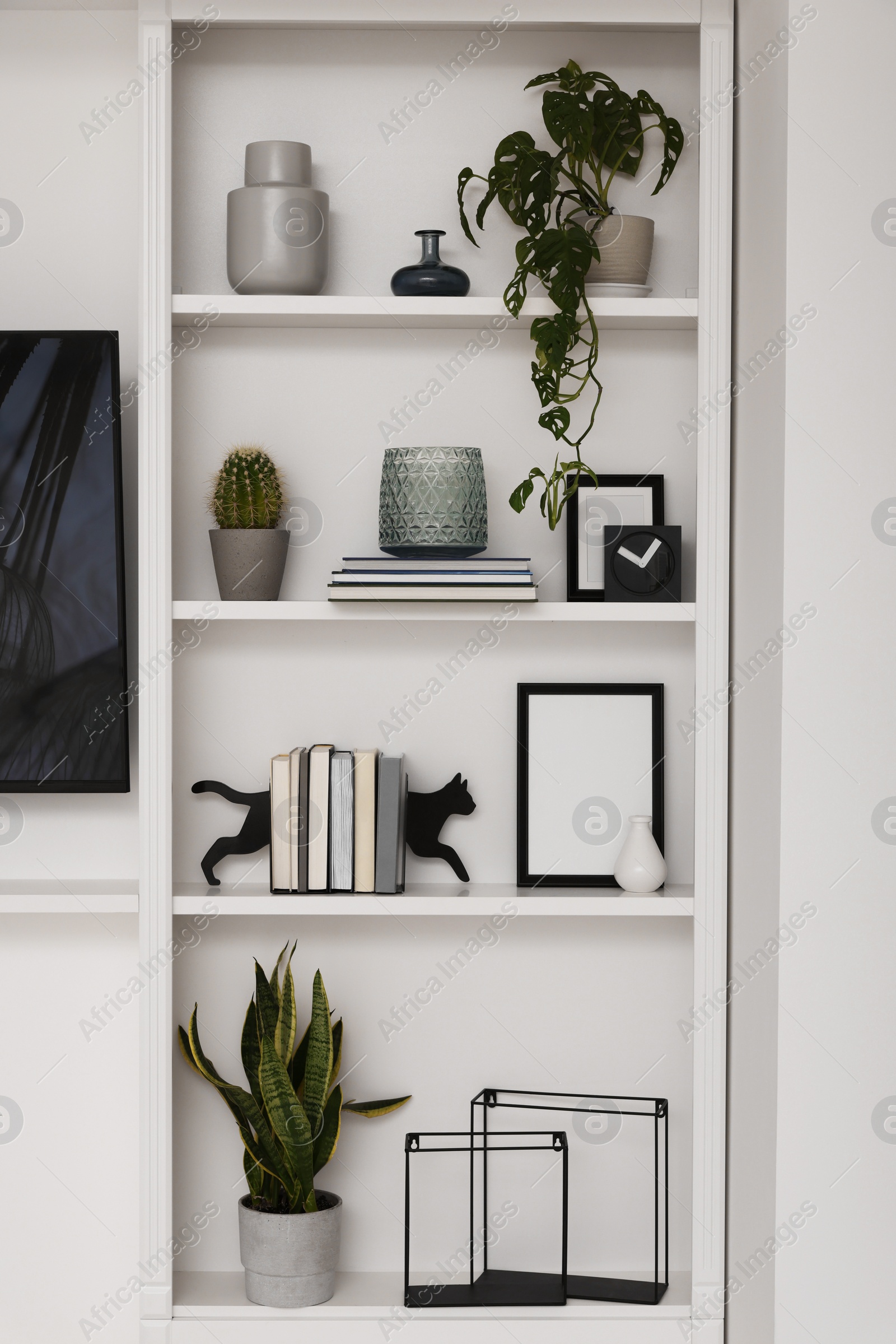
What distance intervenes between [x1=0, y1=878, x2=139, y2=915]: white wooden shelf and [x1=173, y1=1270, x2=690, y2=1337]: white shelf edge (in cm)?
65

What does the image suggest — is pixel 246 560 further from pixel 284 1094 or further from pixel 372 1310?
pixel 372 1310

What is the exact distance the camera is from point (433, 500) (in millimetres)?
1904

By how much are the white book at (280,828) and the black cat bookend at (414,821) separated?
61 millimetres

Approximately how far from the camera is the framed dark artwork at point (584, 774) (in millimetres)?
2041

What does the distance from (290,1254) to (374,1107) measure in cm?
26

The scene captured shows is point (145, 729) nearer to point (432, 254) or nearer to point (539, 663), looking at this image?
point (539, 663)

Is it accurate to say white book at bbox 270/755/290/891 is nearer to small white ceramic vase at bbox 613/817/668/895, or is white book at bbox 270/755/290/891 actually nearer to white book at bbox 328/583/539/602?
white book at bbox 328/583/539/602

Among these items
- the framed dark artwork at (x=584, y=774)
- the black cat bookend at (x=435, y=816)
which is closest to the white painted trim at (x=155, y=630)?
the black cat bookend at (x=435, y=816)

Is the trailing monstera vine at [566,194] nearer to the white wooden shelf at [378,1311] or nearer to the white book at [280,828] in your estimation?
the white book at [280,828]

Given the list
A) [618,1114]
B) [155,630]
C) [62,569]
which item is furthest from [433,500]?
[618,1114]

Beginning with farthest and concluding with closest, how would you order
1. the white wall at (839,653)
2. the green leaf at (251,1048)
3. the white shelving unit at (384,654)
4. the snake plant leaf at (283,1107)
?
the white shelving unit at (384,654), the green leaf at (251,1048), the snake plant leaf at (283,1107), the white wall at (839,653)

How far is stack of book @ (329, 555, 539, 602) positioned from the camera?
1.88 m

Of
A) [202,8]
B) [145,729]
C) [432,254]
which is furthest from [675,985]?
[202,8]

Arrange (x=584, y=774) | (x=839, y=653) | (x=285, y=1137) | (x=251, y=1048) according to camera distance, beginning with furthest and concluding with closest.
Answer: (x=584, y=774) → (x=251, y=1048) → (x=285, y=1137) → (x=839, y=653)
